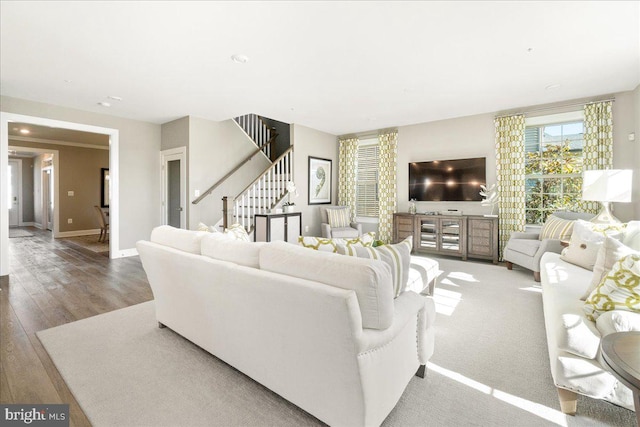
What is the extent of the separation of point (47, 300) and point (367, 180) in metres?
6.04

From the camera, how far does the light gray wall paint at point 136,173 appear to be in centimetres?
573

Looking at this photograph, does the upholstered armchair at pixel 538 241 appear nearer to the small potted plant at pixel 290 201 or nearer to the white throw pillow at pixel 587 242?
the white throw pillow at pixel 587 242

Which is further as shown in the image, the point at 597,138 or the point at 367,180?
the point at 367,180

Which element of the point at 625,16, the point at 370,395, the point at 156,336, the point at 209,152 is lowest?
the point at 156,336

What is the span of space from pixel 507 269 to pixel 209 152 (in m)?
5.82

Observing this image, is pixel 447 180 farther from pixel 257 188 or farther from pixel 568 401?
pixel 568 401

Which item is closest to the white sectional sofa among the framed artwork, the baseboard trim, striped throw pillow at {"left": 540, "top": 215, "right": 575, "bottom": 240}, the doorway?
striped throw pillow at {"left": 540, "top": 215, "right": 575, "bottom": 240}

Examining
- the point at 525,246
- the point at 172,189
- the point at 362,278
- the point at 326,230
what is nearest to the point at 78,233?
the point at 172,189

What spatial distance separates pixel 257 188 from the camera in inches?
239

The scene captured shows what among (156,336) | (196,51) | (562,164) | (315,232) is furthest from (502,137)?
(156,336)

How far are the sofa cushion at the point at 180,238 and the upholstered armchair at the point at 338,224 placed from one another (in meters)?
3.98

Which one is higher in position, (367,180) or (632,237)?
(367,180)

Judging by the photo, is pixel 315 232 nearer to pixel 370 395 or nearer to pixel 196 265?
pixel 196 265

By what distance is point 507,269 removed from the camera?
15.7 ft
